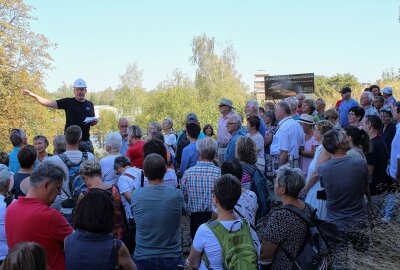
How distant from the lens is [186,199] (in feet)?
16.7

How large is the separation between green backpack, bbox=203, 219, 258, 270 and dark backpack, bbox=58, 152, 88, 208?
178 centimetres

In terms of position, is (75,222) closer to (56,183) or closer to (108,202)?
(108,202)

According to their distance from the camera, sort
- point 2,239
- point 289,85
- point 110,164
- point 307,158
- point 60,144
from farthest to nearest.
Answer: point 289,85, point 307,158, point 60,144, point 110,164, point 2,239

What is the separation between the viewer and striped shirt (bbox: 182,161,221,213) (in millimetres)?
4887

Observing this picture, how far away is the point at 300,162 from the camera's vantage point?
698 cm

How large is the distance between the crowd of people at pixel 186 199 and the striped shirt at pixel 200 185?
0.01 metres

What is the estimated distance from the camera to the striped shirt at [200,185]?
4887 millimetres

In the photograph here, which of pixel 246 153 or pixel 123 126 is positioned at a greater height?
pixel 123 126

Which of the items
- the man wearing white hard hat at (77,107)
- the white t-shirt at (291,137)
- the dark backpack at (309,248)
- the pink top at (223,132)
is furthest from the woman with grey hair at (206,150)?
the pink top at (223,132)

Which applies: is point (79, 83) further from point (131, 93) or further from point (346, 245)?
point (131, 93)

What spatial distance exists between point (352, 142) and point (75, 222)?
142 inches

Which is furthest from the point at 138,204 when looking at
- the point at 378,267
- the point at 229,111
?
the point at 229,111

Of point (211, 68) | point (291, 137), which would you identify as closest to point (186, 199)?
point (291, 137)

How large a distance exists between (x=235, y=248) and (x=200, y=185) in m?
1.79
